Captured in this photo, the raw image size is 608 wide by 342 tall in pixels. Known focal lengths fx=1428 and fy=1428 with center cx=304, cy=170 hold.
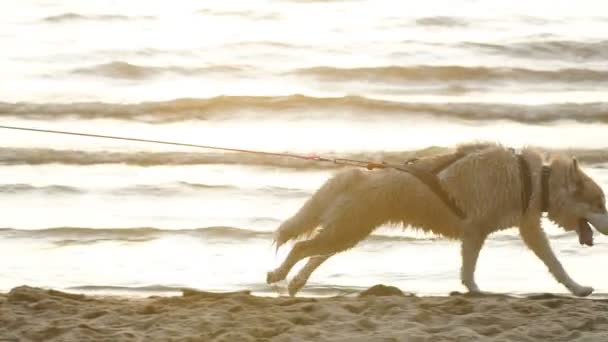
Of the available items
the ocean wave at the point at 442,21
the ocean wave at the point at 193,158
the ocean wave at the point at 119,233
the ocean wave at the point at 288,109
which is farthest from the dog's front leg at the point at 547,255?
the ocean wave at the point at 442,21

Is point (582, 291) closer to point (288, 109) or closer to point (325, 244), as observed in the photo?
point (325, 244)

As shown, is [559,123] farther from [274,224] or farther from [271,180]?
[274,224]

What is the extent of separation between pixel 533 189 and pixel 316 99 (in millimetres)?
7978

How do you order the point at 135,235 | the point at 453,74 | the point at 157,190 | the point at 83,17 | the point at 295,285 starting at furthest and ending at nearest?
the point at 83,17 < the point at 453,74 < the point at 157,190 < the point at 135,235 < the point at 295,285

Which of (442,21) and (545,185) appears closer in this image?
(545,185)

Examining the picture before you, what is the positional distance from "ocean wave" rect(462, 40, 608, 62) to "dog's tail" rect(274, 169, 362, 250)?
32.5ft

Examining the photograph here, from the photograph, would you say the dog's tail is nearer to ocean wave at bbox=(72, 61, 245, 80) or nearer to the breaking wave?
the breaking wave

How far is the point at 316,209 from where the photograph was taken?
866cm

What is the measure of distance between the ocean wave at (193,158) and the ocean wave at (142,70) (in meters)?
3.88

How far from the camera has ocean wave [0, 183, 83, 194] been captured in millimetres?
12492

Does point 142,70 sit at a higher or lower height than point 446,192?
higher

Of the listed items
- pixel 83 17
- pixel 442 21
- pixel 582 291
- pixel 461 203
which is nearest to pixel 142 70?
pixel 83 17

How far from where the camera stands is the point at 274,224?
11.2 metres

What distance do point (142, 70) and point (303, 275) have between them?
380 inches
